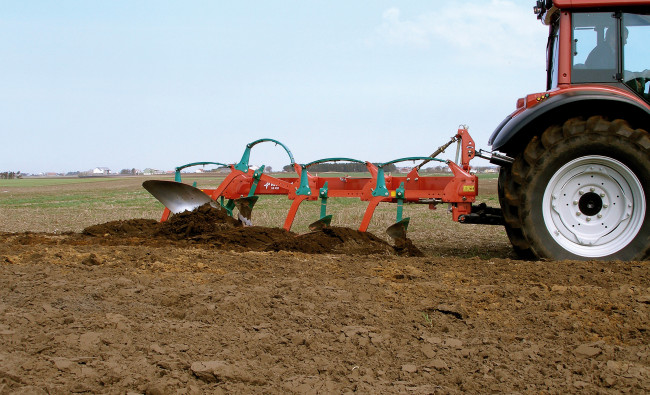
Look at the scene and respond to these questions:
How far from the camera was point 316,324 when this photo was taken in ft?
10.2

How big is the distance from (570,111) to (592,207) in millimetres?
899

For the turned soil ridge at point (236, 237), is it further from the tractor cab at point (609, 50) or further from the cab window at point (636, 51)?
the cab window at point (636, 51)

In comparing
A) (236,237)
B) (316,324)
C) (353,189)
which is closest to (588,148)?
(353,189)

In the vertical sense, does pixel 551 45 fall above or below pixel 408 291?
above

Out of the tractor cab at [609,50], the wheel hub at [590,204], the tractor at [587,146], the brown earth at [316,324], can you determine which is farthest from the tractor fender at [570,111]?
the brown earth at [316,324]

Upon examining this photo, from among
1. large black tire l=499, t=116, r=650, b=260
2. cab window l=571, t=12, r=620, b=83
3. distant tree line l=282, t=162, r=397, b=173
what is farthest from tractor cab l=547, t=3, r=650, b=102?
distant tree line l=282, t=162, r=397, b=173

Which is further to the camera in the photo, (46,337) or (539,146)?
(539,146)

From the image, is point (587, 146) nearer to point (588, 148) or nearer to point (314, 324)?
point (588, 148)

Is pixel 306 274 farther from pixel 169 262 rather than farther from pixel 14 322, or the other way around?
pixel 14 322

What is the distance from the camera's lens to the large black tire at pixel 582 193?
4828 millimetres

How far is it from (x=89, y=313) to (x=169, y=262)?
1.37 meters

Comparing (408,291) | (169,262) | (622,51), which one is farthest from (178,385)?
(622,51)

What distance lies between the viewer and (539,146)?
5.03 meters

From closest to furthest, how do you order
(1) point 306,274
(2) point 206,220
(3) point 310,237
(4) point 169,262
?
1. (1) point 306,274
2. (4) point 169,262
3. (3) point 310,237
4. (2) point 206,220
